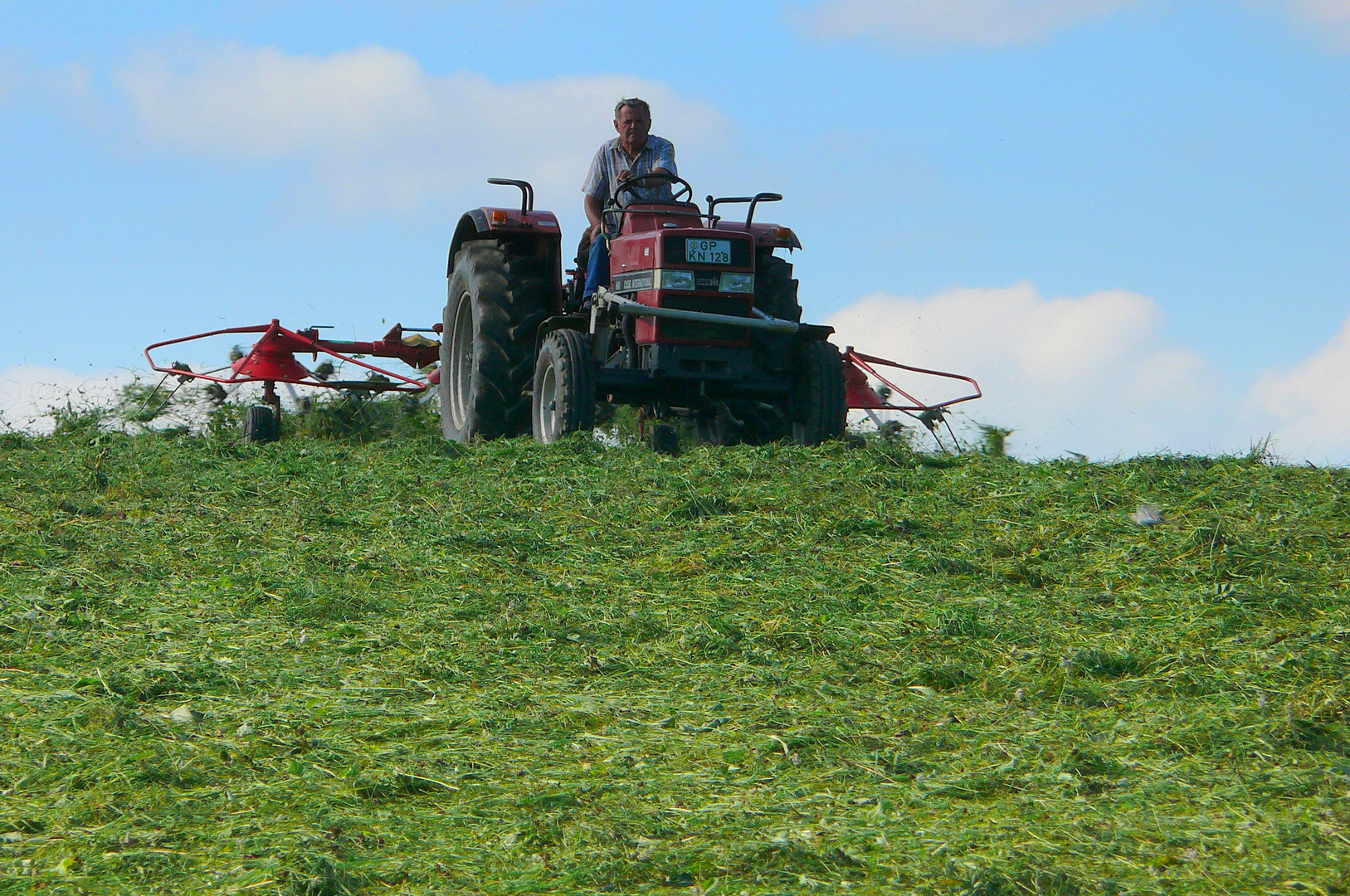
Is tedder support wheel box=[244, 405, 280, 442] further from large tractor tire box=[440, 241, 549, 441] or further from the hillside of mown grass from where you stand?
the hillside of mown grass

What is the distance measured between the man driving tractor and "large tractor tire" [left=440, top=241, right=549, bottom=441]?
0.58 m

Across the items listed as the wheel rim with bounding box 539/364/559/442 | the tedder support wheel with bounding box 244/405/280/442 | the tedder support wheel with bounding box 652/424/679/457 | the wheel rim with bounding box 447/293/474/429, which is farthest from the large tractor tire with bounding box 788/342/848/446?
the tedder support wheel with bounding box 244/405/280/442

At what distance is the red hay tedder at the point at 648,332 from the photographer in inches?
337

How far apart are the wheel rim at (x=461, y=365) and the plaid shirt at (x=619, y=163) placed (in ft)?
5.90

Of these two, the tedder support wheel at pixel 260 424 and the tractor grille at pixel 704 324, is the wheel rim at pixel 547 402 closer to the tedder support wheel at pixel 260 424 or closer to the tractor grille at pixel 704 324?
the tractor grille at pixel 704 324

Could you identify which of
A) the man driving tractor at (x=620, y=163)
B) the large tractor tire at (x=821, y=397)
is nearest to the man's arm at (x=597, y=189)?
the man driving tractor at (x=620, y=163)

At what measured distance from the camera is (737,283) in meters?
8.73

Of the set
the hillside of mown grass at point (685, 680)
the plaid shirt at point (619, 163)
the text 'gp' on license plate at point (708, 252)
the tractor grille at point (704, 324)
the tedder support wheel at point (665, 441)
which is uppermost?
the plaid shirt at point (619, 163)

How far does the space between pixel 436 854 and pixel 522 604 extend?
7.20 feet

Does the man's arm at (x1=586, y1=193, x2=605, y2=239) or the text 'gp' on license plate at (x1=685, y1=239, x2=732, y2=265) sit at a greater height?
the man's arm at (x1=586, y1=193, x2=605, y2=239)

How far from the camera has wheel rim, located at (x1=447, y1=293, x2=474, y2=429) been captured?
10.8 meters

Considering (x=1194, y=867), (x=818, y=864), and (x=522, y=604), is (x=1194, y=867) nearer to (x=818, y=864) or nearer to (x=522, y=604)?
(x=818, y=864)

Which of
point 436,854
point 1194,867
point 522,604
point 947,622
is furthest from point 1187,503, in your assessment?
point 436,854

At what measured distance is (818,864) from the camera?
9.82 feet
